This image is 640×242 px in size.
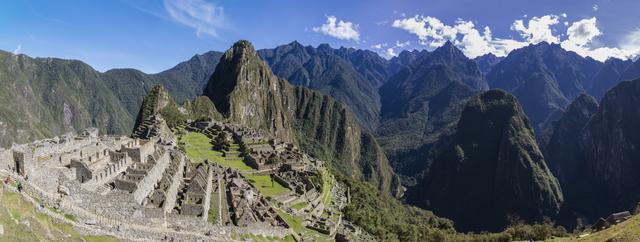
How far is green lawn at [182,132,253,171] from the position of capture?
7725 centimetres

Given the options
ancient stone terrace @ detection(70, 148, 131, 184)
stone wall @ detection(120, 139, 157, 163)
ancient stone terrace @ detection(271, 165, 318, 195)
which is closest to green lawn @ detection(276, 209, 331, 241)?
ancient stone terrace @ detection(271, 165, 318, 195)

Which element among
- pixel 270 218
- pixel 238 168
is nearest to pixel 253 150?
pixel 238 168

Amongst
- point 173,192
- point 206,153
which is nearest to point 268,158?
point 206,153

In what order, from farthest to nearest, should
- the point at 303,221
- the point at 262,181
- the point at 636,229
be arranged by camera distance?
the point at 262,181, the point at 303,221, the point at 636,229

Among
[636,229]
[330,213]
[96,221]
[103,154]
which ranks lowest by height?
[330,213]

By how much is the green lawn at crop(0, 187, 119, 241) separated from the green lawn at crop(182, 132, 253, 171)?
4764cm

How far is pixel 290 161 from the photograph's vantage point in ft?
315

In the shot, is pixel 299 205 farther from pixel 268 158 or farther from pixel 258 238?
pixel 258 238

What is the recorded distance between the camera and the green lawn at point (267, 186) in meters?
67.6

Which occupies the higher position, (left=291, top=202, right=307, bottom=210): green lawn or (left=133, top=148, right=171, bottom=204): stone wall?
(left=133, top=148, right=171, bottom=204): stone wall

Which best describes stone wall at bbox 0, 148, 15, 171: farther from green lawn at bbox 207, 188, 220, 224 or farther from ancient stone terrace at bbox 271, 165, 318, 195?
ancient stone terrace at bbox 271, 165, 318, 195

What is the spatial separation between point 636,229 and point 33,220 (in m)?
44.8

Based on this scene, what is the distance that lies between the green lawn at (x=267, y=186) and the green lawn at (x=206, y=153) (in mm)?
3917

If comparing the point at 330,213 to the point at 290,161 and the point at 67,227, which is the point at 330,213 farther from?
the point at 67,227
